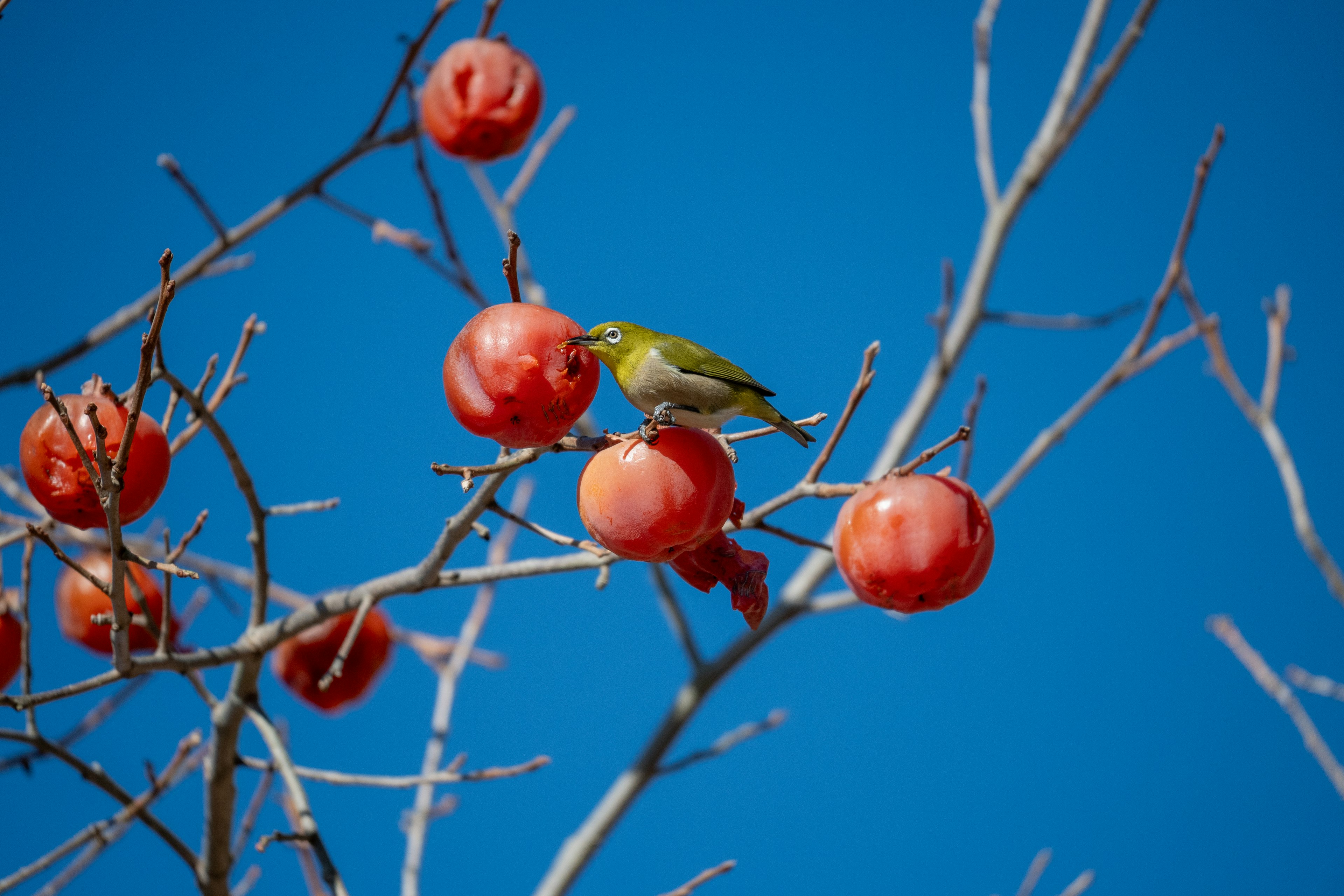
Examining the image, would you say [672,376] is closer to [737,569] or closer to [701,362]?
[701,362]

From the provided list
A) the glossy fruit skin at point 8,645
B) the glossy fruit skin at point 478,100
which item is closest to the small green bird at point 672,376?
the glossy fruit skin at point 478,100

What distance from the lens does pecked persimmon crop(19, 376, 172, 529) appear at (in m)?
1.93

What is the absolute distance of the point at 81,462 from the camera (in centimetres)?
194

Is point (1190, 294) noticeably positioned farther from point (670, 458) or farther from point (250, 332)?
point (250, 332)

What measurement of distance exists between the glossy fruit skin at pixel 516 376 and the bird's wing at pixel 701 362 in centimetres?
18

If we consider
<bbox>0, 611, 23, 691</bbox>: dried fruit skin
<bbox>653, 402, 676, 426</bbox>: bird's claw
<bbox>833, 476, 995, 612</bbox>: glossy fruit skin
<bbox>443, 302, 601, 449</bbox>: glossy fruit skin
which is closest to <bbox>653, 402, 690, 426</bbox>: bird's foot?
<bbox>653, 402, 676, 426</bbox>: bird's claw

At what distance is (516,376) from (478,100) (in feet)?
6.53

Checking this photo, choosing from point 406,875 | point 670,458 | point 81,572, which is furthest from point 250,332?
point 406,875

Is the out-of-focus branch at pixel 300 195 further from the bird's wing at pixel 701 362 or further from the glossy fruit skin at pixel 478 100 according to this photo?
the bird's wing at pixel 701 362

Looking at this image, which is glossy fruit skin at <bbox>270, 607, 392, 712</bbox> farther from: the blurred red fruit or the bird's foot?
the bird's foot

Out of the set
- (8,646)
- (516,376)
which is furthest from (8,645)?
(516,376)

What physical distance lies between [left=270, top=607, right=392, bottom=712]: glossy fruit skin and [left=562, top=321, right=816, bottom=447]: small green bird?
1.69m

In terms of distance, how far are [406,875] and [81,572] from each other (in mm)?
1830

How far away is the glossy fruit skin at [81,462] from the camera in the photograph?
6.33 feet
